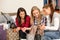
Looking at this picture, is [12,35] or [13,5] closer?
[12,35]

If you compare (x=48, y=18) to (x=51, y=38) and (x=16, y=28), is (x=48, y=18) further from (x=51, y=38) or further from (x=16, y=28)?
(x=16, y=28)

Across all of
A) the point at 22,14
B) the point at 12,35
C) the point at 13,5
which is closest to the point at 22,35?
the point at 12,35

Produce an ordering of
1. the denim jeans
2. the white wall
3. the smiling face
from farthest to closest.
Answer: the white wall < the smiling face < the denim jeans

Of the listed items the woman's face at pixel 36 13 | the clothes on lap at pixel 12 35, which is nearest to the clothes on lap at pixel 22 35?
the clothes on lap at pixel 12 35

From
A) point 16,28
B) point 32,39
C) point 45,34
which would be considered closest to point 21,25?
point 16,28

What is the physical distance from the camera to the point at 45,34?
250 centimetres

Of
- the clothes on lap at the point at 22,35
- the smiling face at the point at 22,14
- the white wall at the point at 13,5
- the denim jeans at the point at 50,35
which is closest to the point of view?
the denim jeans at the point at 50,35

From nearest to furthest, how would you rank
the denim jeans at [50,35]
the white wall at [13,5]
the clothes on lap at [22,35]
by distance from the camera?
the denim jeans at [50,35] → the clothes on lap at [22,35] → the white wall at [13,5]

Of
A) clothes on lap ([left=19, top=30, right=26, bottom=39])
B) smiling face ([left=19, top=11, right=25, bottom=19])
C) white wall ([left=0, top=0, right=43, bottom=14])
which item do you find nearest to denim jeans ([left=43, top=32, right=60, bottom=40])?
clothes on lap ([left=19, top=30, right=26, bottom=39])

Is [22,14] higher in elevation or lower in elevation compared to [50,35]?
higher

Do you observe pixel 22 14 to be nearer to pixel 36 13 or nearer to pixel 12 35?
pixel 36 13

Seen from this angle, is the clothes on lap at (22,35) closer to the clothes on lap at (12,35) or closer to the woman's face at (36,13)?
the clothes on lap at (12,35)

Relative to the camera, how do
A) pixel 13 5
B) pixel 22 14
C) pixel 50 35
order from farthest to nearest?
pixel 13 5 → pixel 22 14 → pixel 50 35

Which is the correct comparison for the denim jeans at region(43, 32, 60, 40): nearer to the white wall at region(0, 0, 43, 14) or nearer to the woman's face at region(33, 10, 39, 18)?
the woman's face at region(33, 10, 39, 18)
